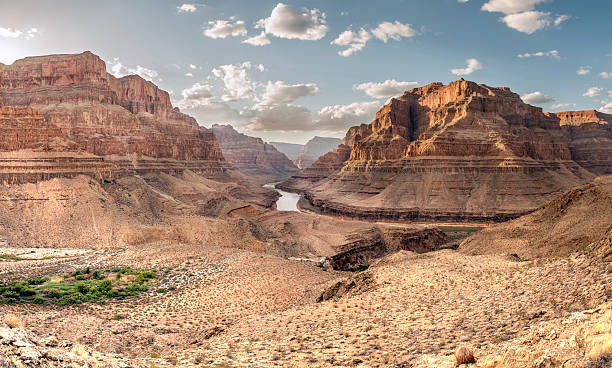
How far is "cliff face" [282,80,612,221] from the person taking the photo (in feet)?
259

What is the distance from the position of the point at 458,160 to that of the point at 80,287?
86809 millimetres

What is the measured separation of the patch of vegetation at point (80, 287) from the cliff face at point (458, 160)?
211 feet

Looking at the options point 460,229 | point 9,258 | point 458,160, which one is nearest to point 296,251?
point 9,258

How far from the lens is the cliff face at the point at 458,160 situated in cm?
7894

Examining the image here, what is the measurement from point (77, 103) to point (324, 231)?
69506mm

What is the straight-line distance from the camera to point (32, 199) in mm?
38750

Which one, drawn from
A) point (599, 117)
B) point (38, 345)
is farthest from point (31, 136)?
point (599, 117)

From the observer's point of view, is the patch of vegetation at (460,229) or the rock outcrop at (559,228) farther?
the patch of vegetation at (460,229)

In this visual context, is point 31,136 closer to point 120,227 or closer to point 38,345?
point 120,227

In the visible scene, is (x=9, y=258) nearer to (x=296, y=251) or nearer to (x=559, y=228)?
(x=296, y=251)

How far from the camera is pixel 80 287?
19812 mm

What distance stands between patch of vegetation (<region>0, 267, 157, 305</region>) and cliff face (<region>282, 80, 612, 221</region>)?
2526 inches

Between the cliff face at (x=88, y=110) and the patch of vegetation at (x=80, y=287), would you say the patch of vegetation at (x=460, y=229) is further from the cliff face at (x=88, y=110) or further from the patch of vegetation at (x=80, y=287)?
the cliff face at (x=88, y=110)

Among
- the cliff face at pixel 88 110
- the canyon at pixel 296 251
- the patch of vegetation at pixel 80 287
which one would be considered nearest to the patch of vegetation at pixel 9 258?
the canyon at pixel 296 251
